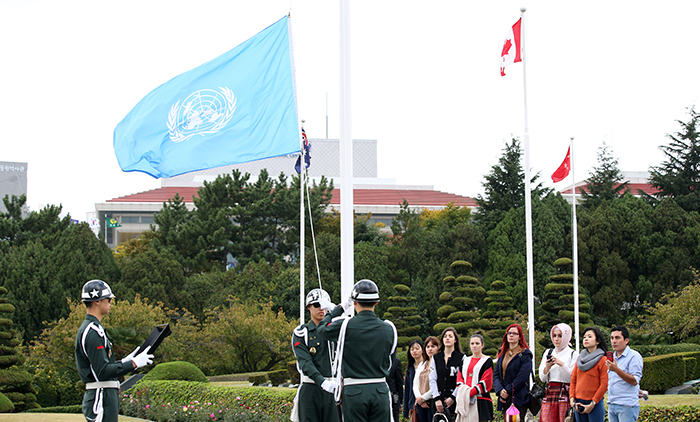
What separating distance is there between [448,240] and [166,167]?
2926cm

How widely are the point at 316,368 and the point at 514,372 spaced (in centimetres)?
275

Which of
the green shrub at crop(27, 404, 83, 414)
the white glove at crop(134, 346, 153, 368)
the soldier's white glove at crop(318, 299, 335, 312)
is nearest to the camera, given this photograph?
the white glove at crop(134, 346, 153, 368)

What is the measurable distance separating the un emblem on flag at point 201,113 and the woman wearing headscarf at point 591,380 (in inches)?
206

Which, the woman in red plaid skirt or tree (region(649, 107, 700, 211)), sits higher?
tree (region(649, 107, 700, 211))

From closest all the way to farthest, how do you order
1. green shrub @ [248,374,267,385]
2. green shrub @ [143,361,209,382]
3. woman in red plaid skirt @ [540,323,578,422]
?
1. woman in red plaid skirt @ [540,323,578,422]
2. green shrub @ [143,361,209,382]
3. green shrub @ [248,374,267,385]

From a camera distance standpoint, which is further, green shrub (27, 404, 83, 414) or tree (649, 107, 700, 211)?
tree (649, 107, 700, 211)

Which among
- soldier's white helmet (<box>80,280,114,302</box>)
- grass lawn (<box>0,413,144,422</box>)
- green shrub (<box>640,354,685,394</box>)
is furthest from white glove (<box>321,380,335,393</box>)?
green shrub (<box>640,354,685,394</box>)

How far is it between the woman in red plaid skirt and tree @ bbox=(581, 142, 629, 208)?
110 ft

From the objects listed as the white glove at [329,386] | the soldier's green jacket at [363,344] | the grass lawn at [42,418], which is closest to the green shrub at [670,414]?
the soldier's green jacket at [363,344]

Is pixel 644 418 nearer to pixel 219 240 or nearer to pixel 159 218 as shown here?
pixel 219 240

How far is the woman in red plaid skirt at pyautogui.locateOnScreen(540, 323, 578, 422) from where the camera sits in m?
8.19

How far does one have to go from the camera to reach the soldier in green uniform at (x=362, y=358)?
18.9 ft

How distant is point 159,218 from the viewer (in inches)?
1652

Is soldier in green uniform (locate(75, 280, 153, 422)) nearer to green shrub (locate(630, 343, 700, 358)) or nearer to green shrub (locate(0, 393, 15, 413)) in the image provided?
green shrub (locate(0, 393, 15, 413))
